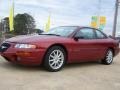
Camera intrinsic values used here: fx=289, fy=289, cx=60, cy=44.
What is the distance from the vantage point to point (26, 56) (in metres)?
6.94

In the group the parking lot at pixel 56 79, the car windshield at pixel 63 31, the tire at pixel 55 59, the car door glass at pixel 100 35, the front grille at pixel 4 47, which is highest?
the car windshield at pixel 63 31

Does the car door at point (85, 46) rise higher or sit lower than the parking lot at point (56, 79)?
higher

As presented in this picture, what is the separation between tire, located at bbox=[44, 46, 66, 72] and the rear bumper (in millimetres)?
206

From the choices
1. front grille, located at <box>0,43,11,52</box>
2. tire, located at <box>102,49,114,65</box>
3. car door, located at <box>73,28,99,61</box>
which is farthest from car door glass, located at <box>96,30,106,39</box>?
front grille, located at <box>0,43,11,52</box>

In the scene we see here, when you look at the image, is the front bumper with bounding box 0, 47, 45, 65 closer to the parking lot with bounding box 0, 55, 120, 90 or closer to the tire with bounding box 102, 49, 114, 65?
the parking lot with bounding box 0, 55, 120, 90

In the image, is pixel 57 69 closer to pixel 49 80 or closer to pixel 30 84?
pixel 49 80

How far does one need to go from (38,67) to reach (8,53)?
1.09m

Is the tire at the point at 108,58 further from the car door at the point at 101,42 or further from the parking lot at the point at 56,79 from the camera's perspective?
the parking lot at the point at 56,79

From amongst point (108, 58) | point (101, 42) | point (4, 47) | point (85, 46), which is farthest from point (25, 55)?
Answer: point (108, 58)

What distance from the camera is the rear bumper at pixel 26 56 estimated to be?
694cm

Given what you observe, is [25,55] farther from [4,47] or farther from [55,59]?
[55,59]

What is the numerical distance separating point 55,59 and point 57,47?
0.31 metres

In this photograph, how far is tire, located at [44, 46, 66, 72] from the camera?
23.9ft

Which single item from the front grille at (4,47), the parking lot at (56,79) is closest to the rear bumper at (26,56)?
the front grille at (4,47)
